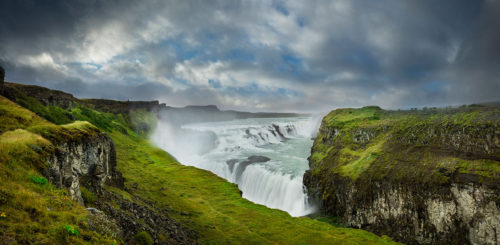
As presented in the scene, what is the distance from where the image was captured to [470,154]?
1131 inches

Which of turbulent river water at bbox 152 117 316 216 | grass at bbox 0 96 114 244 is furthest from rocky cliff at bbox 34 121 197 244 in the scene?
turbulent river water at bbox 152 117 316 216

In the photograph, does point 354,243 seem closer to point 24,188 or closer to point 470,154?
point 470,154

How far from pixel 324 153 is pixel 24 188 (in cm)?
5214

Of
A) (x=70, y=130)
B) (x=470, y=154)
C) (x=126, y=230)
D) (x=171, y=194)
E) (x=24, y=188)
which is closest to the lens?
(x=24, y=188)

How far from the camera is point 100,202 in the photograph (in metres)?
15.5

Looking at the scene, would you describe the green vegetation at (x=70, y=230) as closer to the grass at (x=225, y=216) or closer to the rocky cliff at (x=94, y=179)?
the rocky cliff at (x=94, y=179)

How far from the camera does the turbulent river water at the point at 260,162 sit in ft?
151

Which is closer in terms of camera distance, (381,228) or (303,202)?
(381,228)

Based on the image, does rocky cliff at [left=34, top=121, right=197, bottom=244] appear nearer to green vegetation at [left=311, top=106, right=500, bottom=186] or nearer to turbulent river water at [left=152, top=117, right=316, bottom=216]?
turbulent river water at [left=152, top=117, right=316, bottom=216]

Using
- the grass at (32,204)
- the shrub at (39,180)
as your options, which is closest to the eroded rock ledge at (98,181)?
the grass at (32,204)

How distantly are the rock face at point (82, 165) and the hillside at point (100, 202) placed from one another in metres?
0.05

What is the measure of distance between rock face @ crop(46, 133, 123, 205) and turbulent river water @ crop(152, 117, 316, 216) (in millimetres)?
30189

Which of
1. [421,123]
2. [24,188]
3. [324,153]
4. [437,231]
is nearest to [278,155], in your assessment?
[324,153]

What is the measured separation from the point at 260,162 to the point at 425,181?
38.8m
